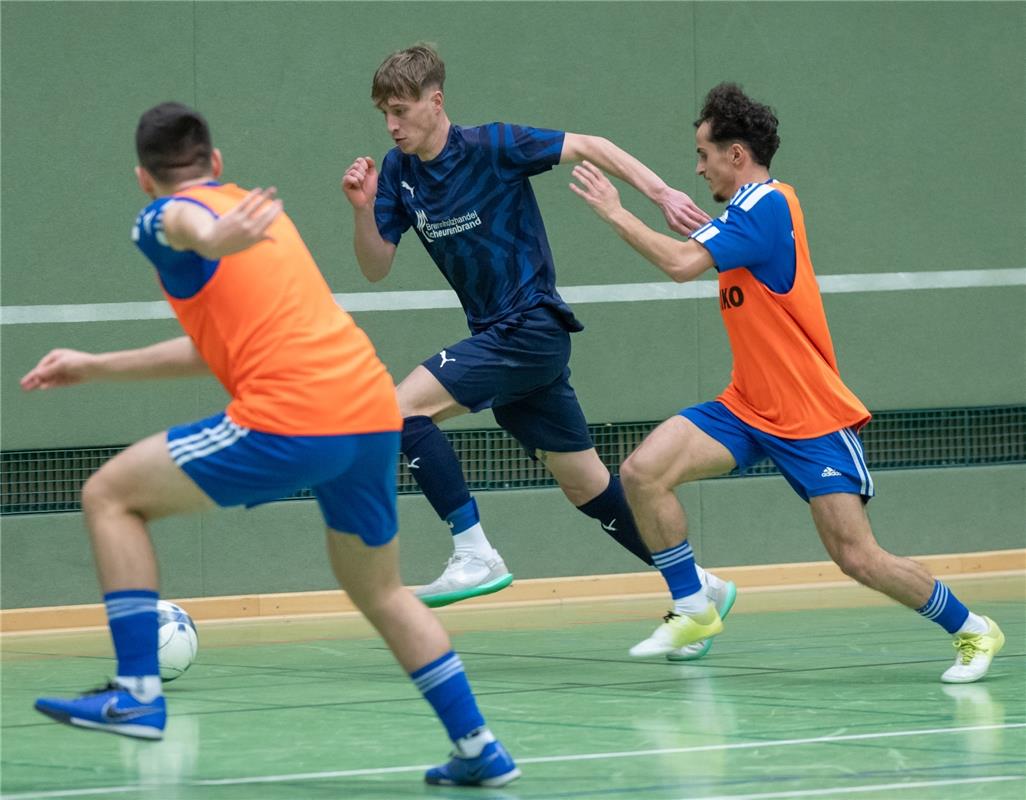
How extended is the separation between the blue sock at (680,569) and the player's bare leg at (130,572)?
287 cm

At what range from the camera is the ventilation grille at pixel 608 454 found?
8.95m

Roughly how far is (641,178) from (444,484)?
1350 mm

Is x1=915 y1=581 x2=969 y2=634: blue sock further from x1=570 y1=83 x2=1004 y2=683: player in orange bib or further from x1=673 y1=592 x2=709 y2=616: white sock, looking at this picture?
x1=673 y1=592 x2=709 y2=616: white sock

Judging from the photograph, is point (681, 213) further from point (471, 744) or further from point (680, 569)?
point (471, 744)

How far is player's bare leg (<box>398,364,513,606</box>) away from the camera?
6.70 meters

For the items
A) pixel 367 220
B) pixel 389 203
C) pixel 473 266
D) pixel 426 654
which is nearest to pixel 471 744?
pixel 426 654

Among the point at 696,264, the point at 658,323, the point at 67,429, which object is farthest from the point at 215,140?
the point at 696,264

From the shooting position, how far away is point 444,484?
6844 mm

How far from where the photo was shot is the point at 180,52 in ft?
29.8

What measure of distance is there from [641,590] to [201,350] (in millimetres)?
5794

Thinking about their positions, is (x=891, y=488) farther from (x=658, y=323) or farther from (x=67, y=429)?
(x=67, y=429)

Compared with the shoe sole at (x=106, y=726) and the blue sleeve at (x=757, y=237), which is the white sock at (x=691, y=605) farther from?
the shoe sole at (x=106, y=726)

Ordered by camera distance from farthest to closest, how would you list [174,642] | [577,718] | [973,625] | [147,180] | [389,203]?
1. [389,203]
2. [174,642]
3. [973,625]
4. [577,718]
5. [147,180]

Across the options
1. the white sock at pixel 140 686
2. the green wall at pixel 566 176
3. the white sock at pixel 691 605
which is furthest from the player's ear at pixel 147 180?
the green wall at pixel 566 176
